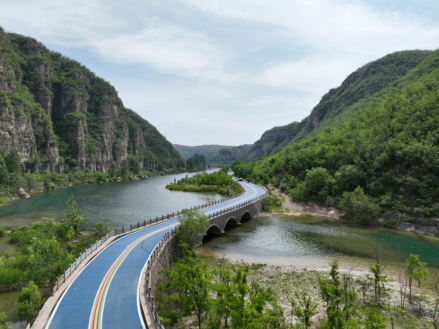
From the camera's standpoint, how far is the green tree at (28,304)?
52.1 ft

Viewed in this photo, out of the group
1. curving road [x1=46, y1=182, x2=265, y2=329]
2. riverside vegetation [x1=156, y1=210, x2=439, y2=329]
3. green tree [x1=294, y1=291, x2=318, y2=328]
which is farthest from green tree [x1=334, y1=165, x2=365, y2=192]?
curving road [x1=46, y1=182, x2=265, y2=329]

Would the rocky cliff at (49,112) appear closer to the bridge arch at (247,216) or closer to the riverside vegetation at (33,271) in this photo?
the riverside vegetation at (33,271)

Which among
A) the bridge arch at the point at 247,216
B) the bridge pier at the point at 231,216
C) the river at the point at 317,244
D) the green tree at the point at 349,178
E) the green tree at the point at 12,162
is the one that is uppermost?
the green tree at the point at 12,162

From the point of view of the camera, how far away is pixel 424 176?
153 feet

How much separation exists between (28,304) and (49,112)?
561ft

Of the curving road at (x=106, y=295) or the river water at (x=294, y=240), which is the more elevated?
the curving road at (x=106, y=295)

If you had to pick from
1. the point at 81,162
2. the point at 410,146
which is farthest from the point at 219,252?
the point at 81,162

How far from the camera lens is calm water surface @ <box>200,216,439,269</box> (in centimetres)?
3125

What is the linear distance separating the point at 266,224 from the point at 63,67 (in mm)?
204792

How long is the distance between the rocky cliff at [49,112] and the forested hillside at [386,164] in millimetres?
112014

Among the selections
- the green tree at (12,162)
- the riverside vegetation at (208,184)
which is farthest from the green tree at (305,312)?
the green tree at (12,162)

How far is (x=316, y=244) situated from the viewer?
121 feet

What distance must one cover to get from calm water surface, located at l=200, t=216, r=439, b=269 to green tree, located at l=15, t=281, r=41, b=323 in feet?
66.0

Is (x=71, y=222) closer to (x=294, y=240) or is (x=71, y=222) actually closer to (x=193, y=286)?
(x=193, y=286)
